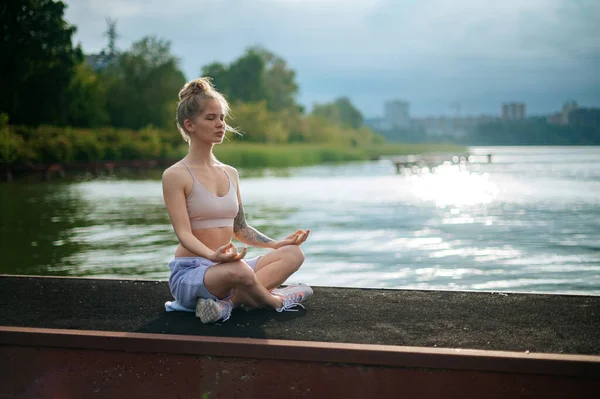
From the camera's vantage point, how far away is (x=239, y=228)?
203 inches

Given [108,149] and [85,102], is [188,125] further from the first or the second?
[85,102]

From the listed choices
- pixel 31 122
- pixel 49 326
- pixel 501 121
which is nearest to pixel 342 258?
pixel 49 326

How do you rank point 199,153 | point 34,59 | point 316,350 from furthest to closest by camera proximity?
point 34,59 < point 199,153 < point 316,350

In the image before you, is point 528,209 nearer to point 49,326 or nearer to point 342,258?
point 342,258

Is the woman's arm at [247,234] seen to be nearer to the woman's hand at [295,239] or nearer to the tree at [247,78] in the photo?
the woman's hand at [295,239]

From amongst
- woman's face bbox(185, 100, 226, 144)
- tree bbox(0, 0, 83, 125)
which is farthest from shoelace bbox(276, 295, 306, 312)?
tree bbox(0, 0, 83, 125)

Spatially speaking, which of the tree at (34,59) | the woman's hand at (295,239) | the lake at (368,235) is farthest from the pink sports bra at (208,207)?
the tree at (34,59)

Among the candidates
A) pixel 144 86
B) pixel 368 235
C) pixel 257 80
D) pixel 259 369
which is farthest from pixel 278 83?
pixel 259 369

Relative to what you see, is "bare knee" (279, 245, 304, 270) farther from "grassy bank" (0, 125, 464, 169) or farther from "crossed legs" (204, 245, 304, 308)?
"grassy bank" (0, 125, 464, 169)

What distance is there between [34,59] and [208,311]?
4384cm

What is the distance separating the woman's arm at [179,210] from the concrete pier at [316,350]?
45 centimetres

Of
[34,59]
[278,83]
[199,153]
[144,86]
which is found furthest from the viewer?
[278,83]

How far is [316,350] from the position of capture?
379 centimetres

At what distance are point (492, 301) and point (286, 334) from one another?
5.37 feet
